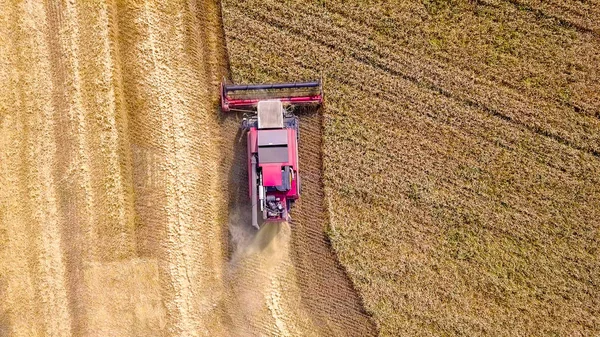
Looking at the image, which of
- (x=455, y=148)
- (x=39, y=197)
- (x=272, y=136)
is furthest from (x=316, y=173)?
(x=39, y=197)

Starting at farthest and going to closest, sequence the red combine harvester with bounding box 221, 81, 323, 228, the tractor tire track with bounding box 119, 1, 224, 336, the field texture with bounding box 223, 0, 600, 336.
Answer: the tractor tire track with bounding box 119, 1, 224, 336
the field texture with bounding box 223, 0, 600, 336
the red combine harvester with bounding box 221, 81, 323, 228

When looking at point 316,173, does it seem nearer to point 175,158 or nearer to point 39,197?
point 175,158

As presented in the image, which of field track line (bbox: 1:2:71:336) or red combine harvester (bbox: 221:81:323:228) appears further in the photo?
field track line (bbox: 1:2:71:336)

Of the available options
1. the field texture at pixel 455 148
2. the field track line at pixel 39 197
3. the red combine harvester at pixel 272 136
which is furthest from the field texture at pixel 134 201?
the field texture at pixel 455 148

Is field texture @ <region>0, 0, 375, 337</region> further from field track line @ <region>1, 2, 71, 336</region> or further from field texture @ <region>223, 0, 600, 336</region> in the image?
field texture @ <region>223, 0, 600, 336</region>

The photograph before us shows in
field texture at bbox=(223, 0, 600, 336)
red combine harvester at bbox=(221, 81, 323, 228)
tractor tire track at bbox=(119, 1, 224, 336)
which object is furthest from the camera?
tractor tire track at bbox=(119, 1, 224, 336)

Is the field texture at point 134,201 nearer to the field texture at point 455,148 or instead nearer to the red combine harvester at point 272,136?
the red combine harvester at point 272,136

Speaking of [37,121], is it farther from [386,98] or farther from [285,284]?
[386,98]

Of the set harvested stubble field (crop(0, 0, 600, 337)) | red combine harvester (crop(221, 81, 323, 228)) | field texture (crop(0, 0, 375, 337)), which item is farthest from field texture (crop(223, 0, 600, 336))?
field texture (crop(0, 0, 375, 337))
